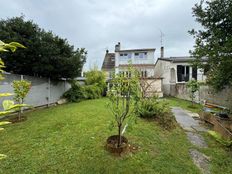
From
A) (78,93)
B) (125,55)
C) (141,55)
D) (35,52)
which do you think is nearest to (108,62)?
(125,55)

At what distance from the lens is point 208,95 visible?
37.7 feet

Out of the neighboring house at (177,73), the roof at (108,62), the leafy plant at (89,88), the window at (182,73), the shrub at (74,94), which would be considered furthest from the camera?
the roof at (108,62)

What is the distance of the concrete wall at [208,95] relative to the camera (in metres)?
8.98

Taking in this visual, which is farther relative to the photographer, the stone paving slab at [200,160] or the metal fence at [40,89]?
the metal fence at [40,89]

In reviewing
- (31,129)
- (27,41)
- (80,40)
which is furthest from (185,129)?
(80,40)

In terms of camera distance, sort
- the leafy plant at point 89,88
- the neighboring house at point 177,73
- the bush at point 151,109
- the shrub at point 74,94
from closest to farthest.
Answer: the bush at point 151,109 < the shrub at point 74,94 < the leafy plant at point 89,88 < the neighboring house at point 177,73

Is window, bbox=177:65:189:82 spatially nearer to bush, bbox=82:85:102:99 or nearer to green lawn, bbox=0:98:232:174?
bush, bbox=82:85:102:99

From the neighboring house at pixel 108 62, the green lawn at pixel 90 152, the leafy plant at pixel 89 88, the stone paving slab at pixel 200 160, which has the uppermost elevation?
the neighboring house at pixel 108 62

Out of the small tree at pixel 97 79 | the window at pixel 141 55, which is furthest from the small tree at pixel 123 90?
the window at pixel 141 55

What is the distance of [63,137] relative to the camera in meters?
5.03

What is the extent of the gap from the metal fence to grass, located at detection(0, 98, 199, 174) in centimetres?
260

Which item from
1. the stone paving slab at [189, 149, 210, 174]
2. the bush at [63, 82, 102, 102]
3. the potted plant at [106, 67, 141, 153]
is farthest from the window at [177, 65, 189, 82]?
the potted plant at [106, 67, 141, 153]

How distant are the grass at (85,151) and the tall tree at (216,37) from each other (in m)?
3.22

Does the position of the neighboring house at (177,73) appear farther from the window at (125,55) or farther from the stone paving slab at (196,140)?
the stone paving slab at (196,140)
